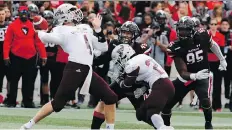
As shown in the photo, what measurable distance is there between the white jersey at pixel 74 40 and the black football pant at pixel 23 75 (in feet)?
18.4

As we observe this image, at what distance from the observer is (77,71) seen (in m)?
11.9

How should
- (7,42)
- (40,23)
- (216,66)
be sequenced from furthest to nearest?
(216,66) → (40,23) → (7,42)

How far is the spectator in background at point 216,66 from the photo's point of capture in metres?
18.4

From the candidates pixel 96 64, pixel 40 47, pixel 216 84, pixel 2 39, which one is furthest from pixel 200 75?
pixel 2 39

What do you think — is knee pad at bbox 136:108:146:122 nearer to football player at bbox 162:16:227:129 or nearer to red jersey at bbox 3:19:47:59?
football player at bbox 162:16:227:129

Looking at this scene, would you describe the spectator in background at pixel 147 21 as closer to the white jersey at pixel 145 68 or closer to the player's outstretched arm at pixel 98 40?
the player's outstretched arm at pixel 98 40

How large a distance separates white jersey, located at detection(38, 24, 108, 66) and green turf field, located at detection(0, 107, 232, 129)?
1.60 m

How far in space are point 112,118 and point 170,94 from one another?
2.88ft

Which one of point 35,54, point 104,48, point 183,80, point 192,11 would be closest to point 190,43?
point 183,80

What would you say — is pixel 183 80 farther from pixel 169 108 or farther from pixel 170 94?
pixel 170 94

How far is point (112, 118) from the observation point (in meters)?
12.0

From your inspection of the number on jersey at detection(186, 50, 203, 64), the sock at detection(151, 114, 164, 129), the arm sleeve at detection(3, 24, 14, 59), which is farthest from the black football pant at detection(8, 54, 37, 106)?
the sock at detection(151, 114, 164, 129)

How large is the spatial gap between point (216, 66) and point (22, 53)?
4025 mm

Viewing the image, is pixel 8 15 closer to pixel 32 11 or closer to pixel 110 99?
pixel 32 11
